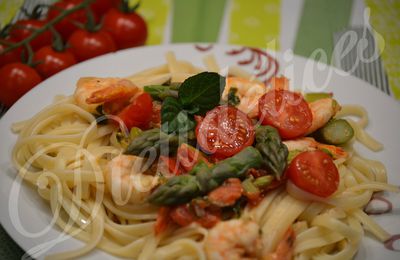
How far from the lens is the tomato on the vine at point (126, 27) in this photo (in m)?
7.03

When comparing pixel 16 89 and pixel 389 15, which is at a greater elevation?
pixel 389 15

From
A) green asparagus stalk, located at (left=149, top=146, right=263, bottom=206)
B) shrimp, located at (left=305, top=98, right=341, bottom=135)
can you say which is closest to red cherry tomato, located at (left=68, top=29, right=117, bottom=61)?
shrimp, located at (left=305, top=98, right=341, bottom=135)

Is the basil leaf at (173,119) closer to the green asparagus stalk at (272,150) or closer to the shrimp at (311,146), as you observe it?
the green asparagus stalk at (272,150)

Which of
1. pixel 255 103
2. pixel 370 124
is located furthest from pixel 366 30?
pixel 255 103

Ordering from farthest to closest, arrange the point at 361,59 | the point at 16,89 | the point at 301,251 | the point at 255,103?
the point at 361,59
the point at 16,89
the point at 255,103
the point at 301,251

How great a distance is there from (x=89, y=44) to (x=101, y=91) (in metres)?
2.33

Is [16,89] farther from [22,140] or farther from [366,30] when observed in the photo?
→ [366,30]

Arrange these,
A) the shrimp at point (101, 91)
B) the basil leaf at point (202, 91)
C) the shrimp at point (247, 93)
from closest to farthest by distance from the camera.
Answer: the basil leaf at point (202, 91) → the shrimp at point (101, 91) → the shrimp at point (247, 93)

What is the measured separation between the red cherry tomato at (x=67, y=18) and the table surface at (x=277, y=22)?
69 centimetres

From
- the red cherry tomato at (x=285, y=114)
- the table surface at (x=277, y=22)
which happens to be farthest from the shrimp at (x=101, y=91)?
the table surface at (x=277, y=22)

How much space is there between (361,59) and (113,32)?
11.0 feet

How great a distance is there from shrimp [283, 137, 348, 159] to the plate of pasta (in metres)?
0.01

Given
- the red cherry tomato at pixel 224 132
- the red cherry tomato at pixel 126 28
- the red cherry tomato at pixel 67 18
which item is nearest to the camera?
the red cherry tomato at pixel 224 132

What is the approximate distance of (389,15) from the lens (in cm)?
754
